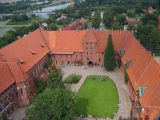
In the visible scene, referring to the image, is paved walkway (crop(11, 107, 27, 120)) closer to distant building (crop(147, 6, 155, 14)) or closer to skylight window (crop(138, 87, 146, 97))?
skylight window (crop(138, 87, 146, 97))

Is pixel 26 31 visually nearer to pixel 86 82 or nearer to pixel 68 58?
pixel 68 58

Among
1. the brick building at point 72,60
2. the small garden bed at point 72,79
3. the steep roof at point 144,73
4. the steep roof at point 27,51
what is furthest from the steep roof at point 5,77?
the steep roof at point 144,73

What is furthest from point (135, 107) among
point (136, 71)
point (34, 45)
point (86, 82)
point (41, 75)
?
point (34, 45)

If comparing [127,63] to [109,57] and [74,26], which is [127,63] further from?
[74,26]

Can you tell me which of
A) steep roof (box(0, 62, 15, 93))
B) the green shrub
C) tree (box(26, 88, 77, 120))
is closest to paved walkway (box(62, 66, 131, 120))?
the green shrub

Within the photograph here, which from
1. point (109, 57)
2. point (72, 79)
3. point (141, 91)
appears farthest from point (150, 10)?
point (141, 91)
